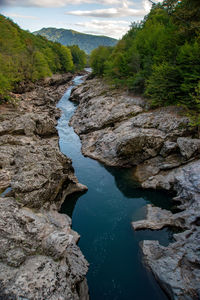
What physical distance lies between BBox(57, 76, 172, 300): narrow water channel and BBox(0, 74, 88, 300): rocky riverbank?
45.8 inches

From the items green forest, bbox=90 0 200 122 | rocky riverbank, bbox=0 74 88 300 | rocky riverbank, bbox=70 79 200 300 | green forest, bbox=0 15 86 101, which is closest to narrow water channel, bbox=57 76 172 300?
rocky riverbank, bbox=70 79 200 300

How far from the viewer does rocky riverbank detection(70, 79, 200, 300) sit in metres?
10.9

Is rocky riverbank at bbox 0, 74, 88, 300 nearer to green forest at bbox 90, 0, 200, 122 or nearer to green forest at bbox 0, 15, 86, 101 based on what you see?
green forest at bbox 90, 0, 200, 122

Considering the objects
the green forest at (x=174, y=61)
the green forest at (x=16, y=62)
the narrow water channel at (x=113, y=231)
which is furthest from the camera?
the green forest at (x=16, y=62)

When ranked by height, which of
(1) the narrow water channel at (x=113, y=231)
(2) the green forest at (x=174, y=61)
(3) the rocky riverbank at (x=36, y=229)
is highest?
(2) the green forest at (x=174, y=61)

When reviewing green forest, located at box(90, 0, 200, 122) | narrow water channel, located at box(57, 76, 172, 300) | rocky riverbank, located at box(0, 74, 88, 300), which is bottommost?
narrow water channel, located at box(57, 76, 172, 300)

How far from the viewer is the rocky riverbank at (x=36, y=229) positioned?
787cm

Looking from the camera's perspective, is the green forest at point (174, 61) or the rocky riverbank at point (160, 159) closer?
the rocky riverbank at point (160, 159)

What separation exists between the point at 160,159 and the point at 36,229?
1558cm

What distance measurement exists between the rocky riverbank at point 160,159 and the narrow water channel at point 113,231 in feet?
2.64

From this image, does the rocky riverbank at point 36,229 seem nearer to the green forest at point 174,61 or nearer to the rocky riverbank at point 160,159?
the rocky riverbank at point 160,159

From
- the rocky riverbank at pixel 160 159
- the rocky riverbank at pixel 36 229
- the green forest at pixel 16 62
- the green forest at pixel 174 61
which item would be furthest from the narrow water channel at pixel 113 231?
the green forest at pixel 16 62

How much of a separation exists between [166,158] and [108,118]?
12.5 metres

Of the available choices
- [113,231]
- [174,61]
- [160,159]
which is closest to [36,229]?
[113,231]
